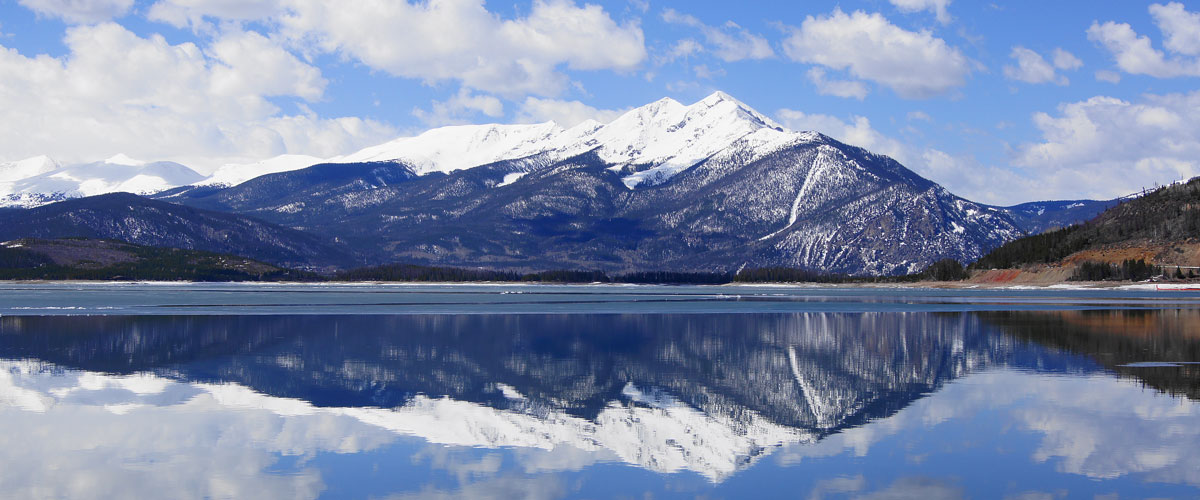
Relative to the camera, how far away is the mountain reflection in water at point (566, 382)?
87.2ft

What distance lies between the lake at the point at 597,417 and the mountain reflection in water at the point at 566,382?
0.13 m

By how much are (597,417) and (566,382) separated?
831cm

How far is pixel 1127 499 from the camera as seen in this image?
21141 millimetres

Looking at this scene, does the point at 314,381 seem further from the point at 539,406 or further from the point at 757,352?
the point at 757,352

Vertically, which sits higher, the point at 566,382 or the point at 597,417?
the point at 566,382

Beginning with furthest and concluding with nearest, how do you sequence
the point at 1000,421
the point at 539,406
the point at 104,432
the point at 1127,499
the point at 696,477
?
the point at 539,406
the point at 1000,421
the point at 104,432
the point at 696,477
the point at 1127,499

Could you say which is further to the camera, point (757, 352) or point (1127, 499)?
point (757, 352)

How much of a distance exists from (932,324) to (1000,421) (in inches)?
1812

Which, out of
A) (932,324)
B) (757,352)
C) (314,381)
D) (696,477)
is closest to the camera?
(696,477)

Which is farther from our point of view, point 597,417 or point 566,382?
point 566,382

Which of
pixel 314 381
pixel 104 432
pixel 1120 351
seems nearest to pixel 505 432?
pixel 104 432

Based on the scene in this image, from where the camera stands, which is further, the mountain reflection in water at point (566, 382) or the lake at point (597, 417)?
the mountain reflection in water at point (566, 382)

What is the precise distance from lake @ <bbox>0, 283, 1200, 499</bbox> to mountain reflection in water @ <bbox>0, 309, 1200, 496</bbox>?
129 mm

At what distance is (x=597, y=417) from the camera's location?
102ft
